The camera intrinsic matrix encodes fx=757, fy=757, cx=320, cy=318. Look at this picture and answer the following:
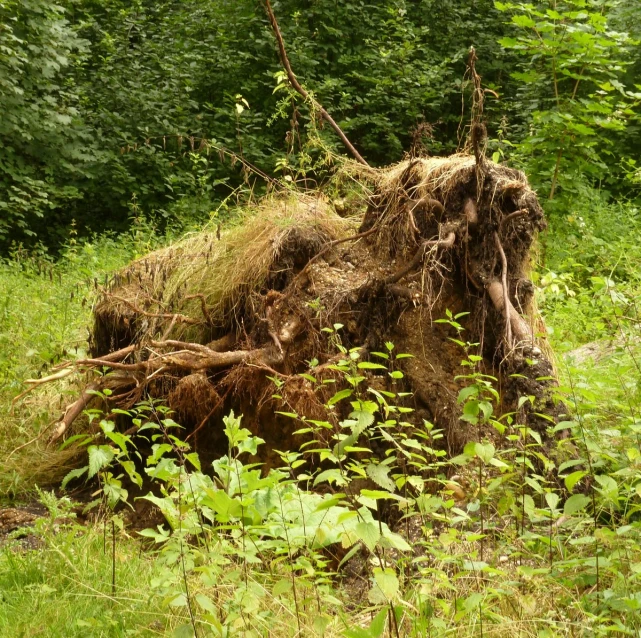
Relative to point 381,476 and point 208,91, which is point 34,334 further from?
point 208,91

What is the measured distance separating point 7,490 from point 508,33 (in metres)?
10.8

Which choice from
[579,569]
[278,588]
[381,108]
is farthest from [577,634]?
[381,108]

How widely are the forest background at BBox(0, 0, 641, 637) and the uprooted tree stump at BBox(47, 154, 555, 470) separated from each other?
1.38 feet

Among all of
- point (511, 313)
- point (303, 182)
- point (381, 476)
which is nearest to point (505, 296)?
point (511, 313)

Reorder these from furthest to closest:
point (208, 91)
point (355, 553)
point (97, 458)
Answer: point (208, 91), point (355, 553), point (97, 458)

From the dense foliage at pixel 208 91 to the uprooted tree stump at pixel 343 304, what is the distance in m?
4.61

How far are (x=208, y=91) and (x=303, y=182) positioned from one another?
3.50 metres

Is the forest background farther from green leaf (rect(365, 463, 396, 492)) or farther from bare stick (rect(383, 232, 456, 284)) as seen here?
bare stick (rect(383, 232, 456, 284))

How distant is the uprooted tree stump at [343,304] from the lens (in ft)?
13.8

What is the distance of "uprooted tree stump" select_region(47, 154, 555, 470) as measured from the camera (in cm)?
419

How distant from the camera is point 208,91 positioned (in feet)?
39.6

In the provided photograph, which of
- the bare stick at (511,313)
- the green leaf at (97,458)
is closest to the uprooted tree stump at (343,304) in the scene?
the bare stick at (511,313)

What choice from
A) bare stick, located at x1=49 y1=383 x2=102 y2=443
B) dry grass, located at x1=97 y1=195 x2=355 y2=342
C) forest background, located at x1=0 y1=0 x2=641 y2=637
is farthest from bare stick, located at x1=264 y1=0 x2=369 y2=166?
bare stick, located at x1=49 y1=383 x2=102 y2=443

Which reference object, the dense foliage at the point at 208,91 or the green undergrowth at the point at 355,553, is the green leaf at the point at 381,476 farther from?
the dense foliage at the point at 208,91
